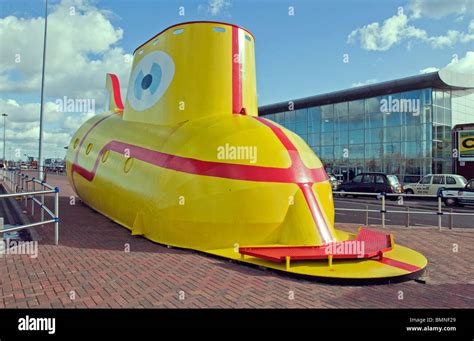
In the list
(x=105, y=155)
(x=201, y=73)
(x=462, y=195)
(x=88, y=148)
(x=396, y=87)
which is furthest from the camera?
(x=396, y=87)

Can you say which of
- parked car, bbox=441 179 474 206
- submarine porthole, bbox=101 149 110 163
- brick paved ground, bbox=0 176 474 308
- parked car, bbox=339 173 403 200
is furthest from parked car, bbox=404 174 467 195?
submarine porthole, bbox=101 149 110 163


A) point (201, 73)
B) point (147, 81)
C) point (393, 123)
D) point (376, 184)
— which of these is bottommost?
point (376, 184)

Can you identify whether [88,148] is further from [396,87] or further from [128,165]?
[396,87]

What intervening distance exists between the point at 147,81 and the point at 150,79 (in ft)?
0.59

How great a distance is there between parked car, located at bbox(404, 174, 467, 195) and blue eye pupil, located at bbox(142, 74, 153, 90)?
1949cm

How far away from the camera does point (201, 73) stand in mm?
8828

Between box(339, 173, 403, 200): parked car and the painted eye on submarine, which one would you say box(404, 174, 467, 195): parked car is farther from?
the painted eye on submarine

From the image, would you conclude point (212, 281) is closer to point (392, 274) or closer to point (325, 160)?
point (392, 274)

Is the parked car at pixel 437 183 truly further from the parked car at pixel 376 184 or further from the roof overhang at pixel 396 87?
the roof overhang at pixel 396 87

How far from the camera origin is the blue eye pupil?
391 inches

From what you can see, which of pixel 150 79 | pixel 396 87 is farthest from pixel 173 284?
pixel 396 87

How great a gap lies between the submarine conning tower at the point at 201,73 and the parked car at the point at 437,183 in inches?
721
